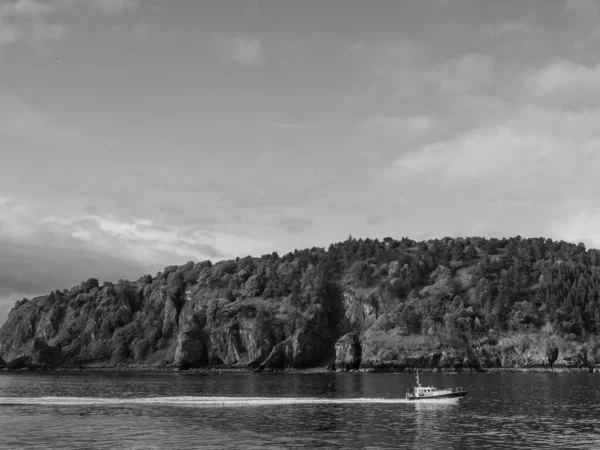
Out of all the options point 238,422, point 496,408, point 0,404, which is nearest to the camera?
point 238,422

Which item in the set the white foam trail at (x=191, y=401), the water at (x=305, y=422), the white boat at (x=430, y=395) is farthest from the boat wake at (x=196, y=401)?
the white boat at (x=430, y=395)

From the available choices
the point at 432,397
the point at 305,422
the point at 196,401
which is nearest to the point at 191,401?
the point at 196,401

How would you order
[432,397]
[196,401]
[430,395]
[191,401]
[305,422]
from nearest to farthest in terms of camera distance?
[305,422] < [432,397] < [430,395] < [191,401] < [196,401]

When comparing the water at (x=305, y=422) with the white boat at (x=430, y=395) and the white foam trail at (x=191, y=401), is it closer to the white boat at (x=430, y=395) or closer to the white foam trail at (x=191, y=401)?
the white foam trail at (x=191, y=401)

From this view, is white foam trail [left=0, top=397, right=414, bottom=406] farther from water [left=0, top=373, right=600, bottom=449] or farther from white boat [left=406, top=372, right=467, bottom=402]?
white boat [left=406, top=372, right=467, bottom=402]

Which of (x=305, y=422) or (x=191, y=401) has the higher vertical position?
(x=191, y=401)

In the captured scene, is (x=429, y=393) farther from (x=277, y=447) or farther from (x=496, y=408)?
(x=277, y=447)

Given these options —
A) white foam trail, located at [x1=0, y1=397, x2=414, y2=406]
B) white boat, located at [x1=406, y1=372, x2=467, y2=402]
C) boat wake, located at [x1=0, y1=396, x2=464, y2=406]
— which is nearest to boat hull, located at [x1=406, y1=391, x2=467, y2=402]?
white boat, located at [x1=406, y1=372, x2=467, y2=402]

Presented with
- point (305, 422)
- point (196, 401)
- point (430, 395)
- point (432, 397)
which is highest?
point (430, 395)

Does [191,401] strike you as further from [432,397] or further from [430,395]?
[432,397]

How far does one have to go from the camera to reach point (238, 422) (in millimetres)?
72562

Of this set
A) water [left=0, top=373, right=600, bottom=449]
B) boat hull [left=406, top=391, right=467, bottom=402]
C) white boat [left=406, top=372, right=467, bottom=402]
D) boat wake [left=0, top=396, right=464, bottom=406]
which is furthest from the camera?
white boat [left=406, top=372, right=467, bottom=402]

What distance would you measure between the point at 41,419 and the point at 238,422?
25161 mm

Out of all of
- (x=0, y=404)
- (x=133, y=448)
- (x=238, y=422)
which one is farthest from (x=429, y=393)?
(x=0, y=404)
